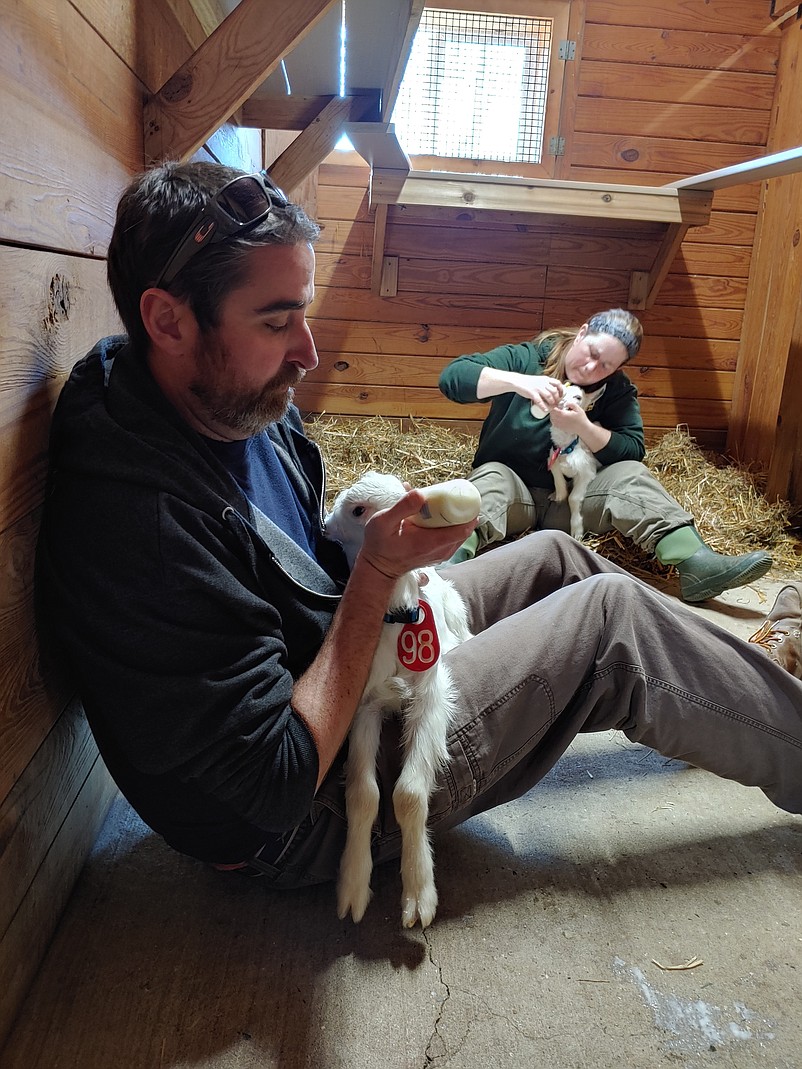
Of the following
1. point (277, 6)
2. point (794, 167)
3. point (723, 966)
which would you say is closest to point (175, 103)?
point (277, 6)

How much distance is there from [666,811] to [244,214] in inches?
53.7

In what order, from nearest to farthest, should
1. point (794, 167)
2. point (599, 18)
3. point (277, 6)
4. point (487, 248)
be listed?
point (277, 6)
point (794, 167)
point (599, 18)
point (487, 248)

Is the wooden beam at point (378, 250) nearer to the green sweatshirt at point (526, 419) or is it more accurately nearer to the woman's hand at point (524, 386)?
the green sweatshirt at point (526, 419)

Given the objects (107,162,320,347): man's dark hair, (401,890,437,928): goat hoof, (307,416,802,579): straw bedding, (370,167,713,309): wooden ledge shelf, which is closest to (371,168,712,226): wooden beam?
(370,167,713,309): wooden ledge shelf

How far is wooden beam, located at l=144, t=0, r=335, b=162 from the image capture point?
4.72 feet

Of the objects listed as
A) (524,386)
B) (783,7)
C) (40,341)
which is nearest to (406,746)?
(40,341)

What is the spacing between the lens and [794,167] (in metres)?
2.84

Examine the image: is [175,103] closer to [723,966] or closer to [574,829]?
[574,829]

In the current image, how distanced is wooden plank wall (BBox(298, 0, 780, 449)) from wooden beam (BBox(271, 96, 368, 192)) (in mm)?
1051

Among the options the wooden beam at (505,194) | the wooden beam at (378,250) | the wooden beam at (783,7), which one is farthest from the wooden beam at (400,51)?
the wooden beam at (783,7)

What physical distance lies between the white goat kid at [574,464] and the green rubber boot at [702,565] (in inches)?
13.6

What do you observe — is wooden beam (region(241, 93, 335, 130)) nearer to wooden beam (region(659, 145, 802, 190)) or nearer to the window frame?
the window frame

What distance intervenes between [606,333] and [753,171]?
1022mm

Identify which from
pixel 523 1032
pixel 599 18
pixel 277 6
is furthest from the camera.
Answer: pixel 599 18
